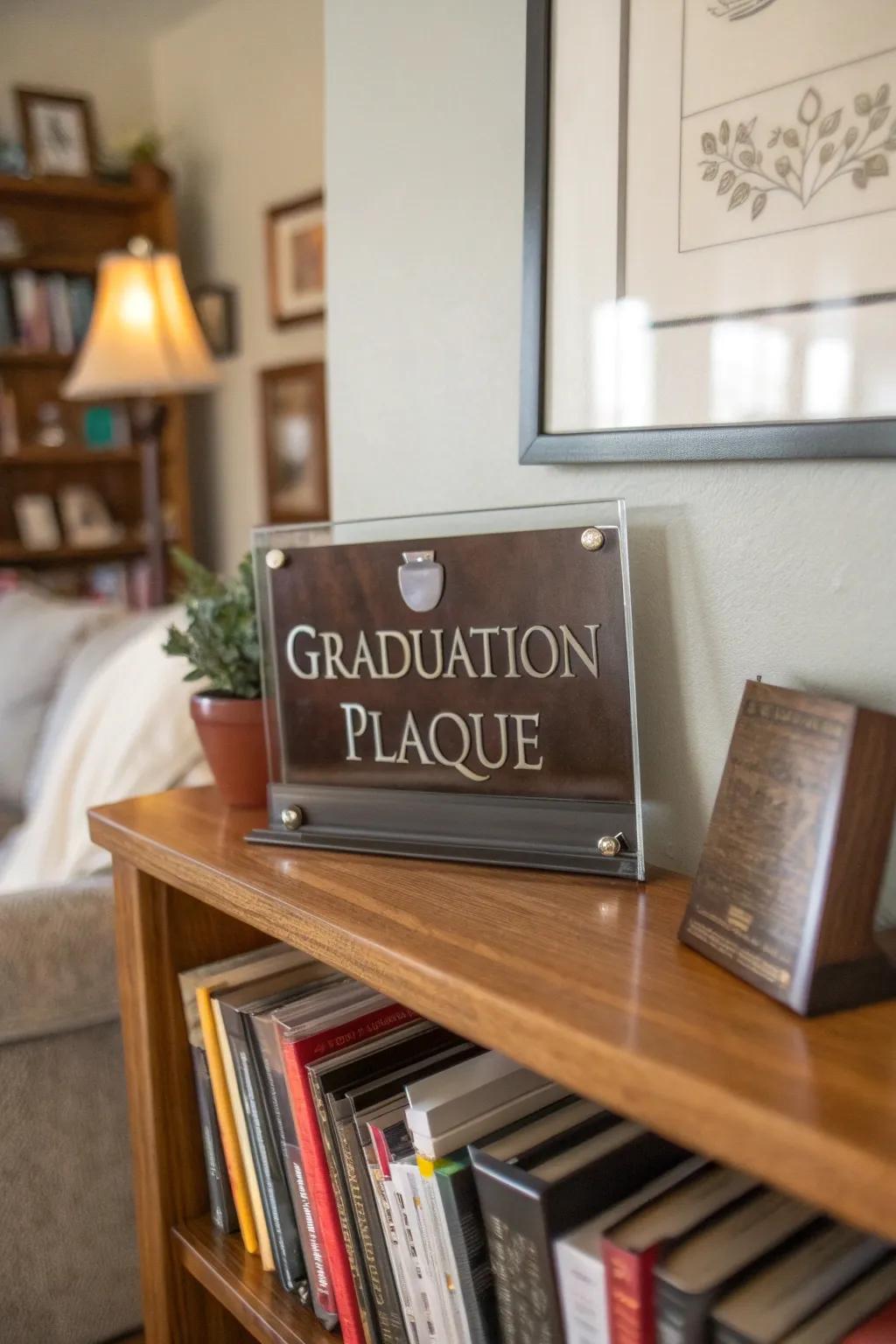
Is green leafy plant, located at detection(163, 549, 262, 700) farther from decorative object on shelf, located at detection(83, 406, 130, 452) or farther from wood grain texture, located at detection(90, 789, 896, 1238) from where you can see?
decorative object on shelf, located at detection(83, 406, 130, 452)

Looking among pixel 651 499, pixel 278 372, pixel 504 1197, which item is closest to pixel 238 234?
pixel 278 372

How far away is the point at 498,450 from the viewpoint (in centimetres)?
100

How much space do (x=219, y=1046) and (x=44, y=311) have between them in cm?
302

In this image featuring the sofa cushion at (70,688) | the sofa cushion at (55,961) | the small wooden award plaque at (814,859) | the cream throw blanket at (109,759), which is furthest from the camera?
the sofa cushion at (70,688)

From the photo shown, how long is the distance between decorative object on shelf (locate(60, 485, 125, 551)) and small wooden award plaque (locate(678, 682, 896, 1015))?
10.7 ft

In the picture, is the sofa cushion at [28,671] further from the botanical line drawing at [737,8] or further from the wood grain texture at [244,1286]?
the botanical line drawing at [737,8]

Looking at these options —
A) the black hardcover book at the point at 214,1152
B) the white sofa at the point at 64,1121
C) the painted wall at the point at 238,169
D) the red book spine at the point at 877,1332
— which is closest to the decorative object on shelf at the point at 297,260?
the painted wall at the point at 238,169

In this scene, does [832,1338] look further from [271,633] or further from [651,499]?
[271,633]

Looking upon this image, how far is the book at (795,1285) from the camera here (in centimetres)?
58

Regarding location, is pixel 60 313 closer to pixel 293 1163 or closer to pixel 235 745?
pixel 235 745

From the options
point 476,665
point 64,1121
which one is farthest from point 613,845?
point 64,1121

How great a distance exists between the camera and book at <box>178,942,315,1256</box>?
3.38 feet

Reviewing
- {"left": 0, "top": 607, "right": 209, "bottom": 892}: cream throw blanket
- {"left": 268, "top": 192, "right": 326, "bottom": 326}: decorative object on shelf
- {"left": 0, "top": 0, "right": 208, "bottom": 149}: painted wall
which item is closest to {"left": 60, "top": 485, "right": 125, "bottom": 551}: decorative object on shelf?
{"left": 268, "top": 192, "right": 326, "bottom": 326}: decorative object on shelf

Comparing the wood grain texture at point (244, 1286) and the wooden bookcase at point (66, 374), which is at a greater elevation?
the wooden bookcase at point (66, 374)
